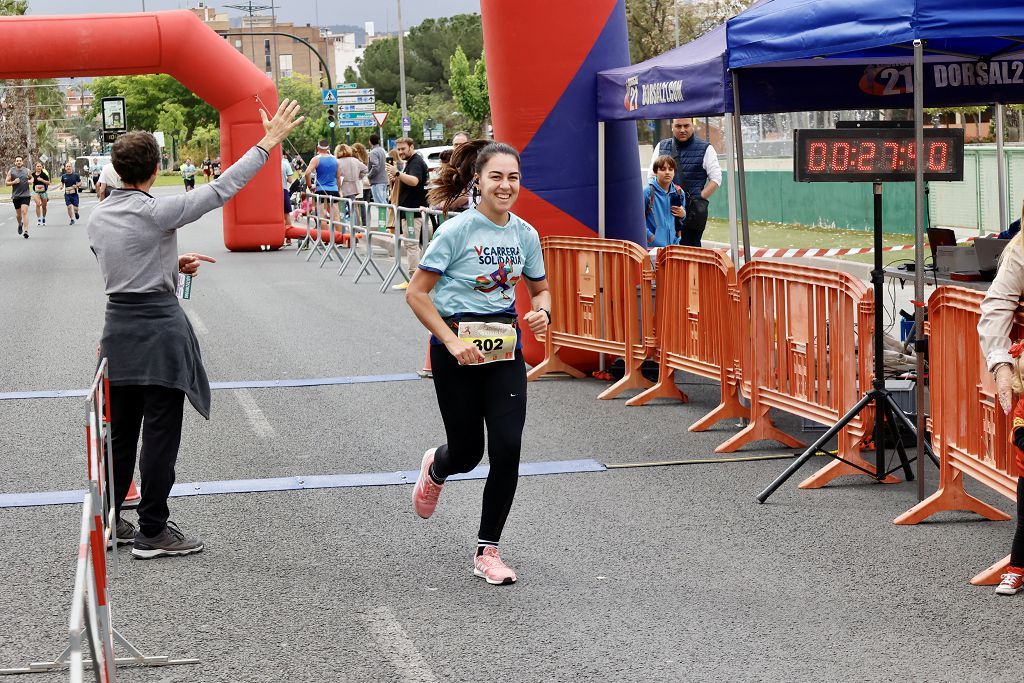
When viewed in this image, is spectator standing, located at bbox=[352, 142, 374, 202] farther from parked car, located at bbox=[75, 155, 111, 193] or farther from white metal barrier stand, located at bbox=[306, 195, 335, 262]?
parked car, located at bbox=[75, 155, 111, 193]

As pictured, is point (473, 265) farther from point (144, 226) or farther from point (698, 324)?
point (698, 324)

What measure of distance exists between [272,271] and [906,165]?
16861mm

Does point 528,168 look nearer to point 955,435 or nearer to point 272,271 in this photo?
point 955,435

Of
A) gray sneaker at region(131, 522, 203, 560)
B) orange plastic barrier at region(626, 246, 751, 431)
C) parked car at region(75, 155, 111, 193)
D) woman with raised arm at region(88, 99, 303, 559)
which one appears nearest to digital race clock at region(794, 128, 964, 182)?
orange plastic barrier at region(626, 246, 751, 431)

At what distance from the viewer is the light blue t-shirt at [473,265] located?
6.07m

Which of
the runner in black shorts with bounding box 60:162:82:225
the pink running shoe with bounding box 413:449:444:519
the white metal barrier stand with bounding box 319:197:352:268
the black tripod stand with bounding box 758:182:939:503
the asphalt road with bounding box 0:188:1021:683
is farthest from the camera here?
the runner in black shorts with bounding box 60:162:82:225

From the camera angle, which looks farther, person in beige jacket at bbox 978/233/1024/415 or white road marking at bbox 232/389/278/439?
white road marking at bbox 232/389/278/439

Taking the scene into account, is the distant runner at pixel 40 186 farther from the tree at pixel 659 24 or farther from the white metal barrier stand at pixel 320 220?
the tree at pixel 659 24

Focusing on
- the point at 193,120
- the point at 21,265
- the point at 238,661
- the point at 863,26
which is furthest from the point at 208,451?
the point at 193,120

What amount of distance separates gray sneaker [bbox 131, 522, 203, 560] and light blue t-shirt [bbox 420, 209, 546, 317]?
5.54ft

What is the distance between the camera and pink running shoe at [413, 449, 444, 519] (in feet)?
21.6

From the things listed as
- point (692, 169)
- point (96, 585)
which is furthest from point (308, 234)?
point (96, 585)

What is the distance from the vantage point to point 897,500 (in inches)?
293

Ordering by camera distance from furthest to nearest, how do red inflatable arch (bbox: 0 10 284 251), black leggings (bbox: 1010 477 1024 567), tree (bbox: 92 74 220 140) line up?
tree (bbox: 92 74 220 140) → red inflatable arch (bbox: 0 10 284 251) → black leggings (bbox: 1010 477 1024 567)
